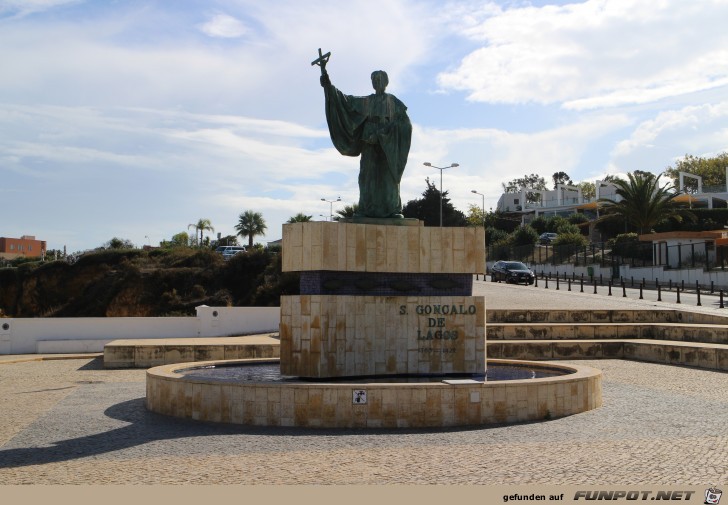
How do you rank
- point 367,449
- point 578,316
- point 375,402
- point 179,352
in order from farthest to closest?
point 578,316
point 179,352
point 375,402
point 367,449

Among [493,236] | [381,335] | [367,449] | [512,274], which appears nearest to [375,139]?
[381,335]

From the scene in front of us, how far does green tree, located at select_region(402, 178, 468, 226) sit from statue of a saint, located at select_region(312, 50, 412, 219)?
156ft

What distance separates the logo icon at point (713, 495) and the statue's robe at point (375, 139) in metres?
7.14

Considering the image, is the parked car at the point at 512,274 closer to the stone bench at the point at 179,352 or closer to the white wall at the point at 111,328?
the white wall at the point at 111,328

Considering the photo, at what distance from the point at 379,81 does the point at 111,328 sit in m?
12.7

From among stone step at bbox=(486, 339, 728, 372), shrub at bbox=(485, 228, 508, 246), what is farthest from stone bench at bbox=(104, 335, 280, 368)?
shrub at bbox=(485, 228, 508, 246)

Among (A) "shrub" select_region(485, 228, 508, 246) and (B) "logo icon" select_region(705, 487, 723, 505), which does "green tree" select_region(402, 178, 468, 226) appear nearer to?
(A) "shrub" select_region(485, 228, 508, 246)

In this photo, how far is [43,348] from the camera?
20.9m

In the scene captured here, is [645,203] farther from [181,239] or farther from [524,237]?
[181,239]

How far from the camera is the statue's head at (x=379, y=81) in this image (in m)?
13.0

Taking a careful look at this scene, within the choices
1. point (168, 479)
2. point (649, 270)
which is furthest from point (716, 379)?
point (649, 270)

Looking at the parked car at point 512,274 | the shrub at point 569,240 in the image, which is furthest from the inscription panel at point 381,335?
the shrub at point 569,240

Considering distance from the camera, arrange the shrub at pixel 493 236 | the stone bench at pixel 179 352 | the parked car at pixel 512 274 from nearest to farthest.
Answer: the stone bench at pixel 179 352
the parked car at pixel 512 274
the shrub at pixel 493 236

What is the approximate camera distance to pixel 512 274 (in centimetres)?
4025
